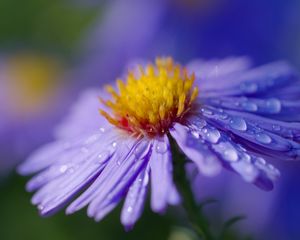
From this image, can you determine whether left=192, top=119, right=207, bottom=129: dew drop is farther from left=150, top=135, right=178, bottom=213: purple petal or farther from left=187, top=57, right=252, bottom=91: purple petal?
left=187, top=57, right=252, bottom=91: purple petal

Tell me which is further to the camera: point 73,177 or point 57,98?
point 57,98

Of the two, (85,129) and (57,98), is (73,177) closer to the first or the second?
(85,129)

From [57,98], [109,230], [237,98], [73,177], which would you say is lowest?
[109,230]

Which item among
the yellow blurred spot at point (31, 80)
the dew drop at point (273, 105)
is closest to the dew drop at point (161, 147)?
the dew drop at point (273, 105)

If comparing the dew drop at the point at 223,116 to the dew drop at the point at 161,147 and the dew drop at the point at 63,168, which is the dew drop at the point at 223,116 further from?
the dew drop at the point at 63,168

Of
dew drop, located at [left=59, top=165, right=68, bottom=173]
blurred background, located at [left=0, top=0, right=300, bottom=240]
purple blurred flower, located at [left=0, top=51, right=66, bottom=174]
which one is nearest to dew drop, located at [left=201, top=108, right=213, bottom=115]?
dew drop, located at [left=59, top=165, right=68, bottom=173]

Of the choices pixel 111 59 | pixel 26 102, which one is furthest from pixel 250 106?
pixel 26 102

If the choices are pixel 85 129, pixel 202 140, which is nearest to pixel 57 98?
pixel 85 129
